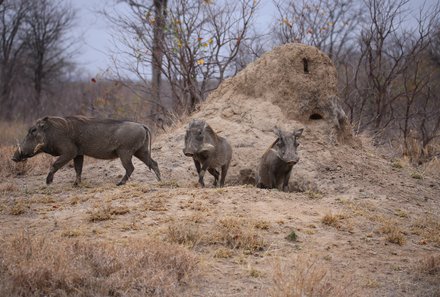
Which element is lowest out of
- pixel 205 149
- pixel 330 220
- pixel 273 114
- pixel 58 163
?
pixel 330 220

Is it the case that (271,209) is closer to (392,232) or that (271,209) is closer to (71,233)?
(392,232)

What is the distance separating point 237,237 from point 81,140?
391 cm

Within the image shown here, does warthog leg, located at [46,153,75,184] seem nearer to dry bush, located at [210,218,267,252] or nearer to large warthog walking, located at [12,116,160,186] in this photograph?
large warthog walking, located at [12,116,160,186]

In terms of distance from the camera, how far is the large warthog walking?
834 centimetres

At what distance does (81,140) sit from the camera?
846 cm

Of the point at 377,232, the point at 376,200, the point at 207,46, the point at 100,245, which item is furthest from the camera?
the point at 207,46

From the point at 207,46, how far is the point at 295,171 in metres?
5.94

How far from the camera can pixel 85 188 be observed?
26.1ft

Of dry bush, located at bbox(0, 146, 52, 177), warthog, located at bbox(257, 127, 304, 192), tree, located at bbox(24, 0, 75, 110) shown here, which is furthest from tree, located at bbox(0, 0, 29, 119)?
warthog, located at bbox(257, 127, 304, 192)

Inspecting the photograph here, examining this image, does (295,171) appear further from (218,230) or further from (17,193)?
(17,193)

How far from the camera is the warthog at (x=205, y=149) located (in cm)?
770

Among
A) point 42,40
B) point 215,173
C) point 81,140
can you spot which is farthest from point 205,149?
point 42,40

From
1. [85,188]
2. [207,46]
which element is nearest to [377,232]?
[85,188]

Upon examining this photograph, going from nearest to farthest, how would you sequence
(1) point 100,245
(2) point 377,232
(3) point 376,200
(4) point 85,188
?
(1) point 100,245 < (2) point 377,232 < (3) point 376,200 < (4) point 85,188
